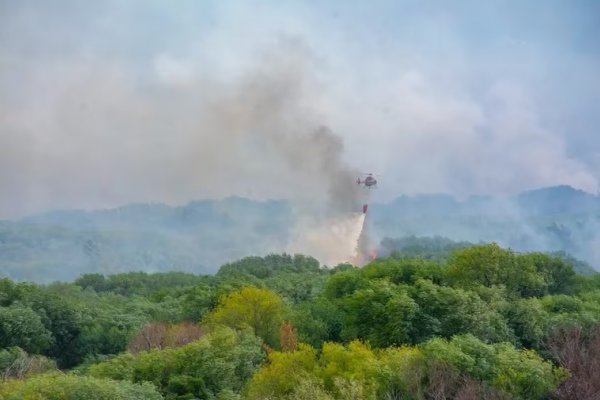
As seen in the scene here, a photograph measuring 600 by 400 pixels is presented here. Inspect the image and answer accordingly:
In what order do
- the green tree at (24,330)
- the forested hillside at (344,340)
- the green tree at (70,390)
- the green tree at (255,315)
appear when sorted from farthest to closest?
the green tree at (24,330)
the green tree at (255,315)
the forested hillside at (344,340)
the green tree at (70,390)

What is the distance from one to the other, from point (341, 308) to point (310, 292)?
3797 cm

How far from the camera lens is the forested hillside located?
4197cm

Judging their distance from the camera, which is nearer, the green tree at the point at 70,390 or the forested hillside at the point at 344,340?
the green tree at the point at 70,390

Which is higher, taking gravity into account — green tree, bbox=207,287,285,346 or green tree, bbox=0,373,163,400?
green tree, bbox=207,287,285,346

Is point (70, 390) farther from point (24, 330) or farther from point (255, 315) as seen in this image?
point (24, 330)

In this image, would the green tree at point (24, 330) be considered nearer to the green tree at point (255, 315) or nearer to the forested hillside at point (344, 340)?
the forested hillside at point (344, 340)

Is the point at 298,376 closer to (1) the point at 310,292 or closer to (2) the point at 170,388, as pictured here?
(2) the point at 170,388

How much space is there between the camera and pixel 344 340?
61625 mm

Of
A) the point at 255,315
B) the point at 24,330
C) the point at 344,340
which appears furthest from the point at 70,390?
the point at 24,330

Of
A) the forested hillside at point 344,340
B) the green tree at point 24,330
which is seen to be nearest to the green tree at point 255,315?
the forested hillside at point 344,340

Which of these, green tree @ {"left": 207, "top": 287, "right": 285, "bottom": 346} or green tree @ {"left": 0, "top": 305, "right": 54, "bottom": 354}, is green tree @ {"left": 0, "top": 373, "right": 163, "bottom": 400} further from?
green tree @ {"left": 0, "top": 305, "right": 54, "bottom": 354}

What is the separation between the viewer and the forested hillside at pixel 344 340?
4197cm

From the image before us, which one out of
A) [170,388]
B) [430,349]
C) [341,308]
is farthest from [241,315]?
[430,349]

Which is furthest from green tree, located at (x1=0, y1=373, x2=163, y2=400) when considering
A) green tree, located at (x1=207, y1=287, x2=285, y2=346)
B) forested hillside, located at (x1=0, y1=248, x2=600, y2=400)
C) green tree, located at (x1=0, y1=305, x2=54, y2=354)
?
green tree, located at (x1=0, y1=305, x2=54, y2=354)
